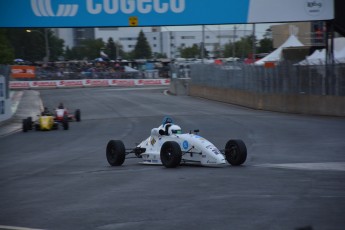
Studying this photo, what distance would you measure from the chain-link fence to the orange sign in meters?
38.5

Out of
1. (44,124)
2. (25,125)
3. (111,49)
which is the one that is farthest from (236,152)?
(111,49)

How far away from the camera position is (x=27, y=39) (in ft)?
297

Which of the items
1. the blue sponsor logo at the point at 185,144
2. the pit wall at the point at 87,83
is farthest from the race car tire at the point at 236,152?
the pit wall at the point at 87,83

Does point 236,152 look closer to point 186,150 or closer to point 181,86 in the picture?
point 186,150

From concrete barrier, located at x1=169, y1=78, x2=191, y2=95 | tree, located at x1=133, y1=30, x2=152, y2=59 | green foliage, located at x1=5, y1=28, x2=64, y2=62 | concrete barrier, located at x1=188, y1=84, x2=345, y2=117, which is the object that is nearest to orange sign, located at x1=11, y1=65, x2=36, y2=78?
green foliage, located at x1=5, y1=28, x2=64, y2=62

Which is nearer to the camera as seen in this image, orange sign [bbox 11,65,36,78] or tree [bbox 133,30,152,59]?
orange sign [bbox 11,65,36,78]

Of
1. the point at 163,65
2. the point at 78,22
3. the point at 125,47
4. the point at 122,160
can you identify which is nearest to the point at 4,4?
the point at 78,22

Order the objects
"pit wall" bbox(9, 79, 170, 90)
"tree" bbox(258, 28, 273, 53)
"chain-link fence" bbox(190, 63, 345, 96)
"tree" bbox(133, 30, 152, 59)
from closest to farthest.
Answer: "chain-link fence" bbox(190, 63, 345, 96), "pit wall" bbox(9, 79, 170, 90), "tree" bbox(258, 28, 273, 53), "tree" bbox(133, 30, 152, 59)

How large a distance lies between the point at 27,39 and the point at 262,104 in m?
58.3

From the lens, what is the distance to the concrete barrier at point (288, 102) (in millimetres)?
31516

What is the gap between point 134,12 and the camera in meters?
26.2

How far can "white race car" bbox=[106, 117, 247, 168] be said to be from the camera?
1449 cm

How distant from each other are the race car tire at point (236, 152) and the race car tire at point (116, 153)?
8.34 feet

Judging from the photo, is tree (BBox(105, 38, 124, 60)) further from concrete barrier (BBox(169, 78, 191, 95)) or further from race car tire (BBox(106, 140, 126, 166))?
race car tire (BBox(106, 140, 126, 166))
